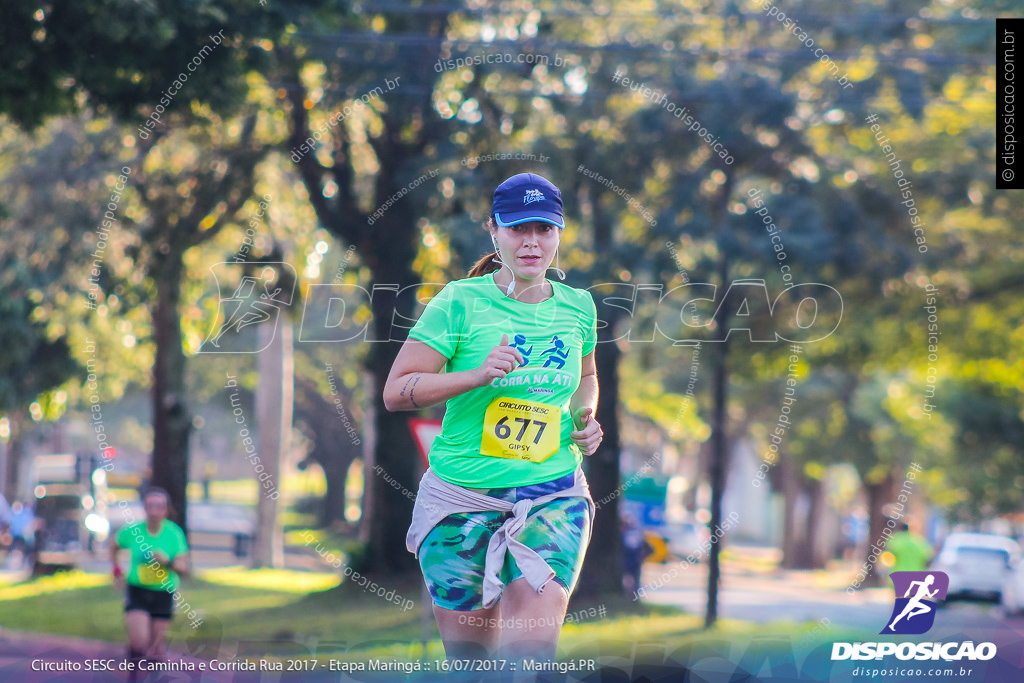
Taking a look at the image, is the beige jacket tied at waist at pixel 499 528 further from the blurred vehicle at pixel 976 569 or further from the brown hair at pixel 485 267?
the blurred vehicle at pixel 976 569

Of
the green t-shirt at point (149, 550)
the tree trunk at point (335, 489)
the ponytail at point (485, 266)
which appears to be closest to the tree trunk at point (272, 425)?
the tree trunk at point (335, 489)

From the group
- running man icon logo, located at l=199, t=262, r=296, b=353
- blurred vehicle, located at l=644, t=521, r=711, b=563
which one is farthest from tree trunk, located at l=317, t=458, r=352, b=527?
running man icon logo, located at l=199, t=262, r=296, b=353

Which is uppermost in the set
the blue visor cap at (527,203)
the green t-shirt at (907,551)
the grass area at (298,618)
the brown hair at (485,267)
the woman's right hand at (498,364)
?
the blue visor cap at (527,203)

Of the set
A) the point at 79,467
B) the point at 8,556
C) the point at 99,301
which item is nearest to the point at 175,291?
the point at 99,301

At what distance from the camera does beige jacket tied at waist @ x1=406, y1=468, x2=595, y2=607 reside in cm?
335

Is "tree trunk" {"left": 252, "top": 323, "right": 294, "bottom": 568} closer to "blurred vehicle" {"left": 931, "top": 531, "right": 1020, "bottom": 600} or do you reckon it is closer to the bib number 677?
"blurred vehicle" {"left": 931, "top": 531, "right": 1020, "bottom": 600}

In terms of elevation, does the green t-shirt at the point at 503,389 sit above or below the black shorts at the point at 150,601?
above

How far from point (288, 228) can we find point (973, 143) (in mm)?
9332

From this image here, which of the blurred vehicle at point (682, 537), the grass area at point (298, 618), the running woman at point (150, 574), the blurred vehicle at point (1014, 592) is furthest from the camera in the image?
the blurred vehicle at point (682, 537)

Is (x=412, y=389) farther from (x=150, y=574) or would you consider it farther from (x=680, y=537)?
(x=680, y=537)

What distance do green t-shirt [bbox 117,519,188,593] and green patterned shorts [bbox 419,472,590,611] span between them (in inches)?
217

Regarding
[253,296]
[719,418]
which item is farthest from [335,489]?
[719,418]

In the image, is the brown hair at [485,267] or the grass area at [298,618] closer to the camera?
the brown hair at [485,267]

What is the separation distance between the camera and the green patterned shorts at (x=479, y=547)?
3.40 meters
